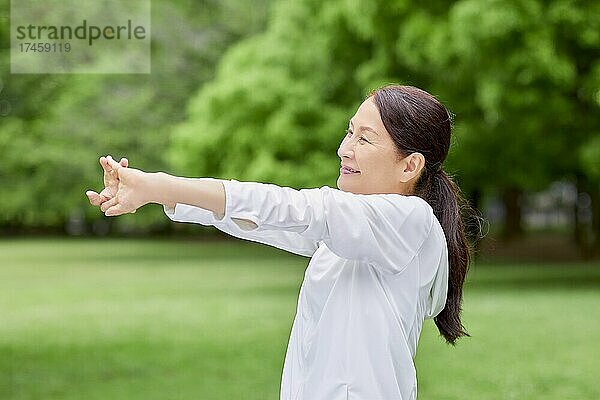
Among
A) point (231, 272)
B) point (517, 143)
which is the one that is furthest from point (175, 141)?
point (517, 143)

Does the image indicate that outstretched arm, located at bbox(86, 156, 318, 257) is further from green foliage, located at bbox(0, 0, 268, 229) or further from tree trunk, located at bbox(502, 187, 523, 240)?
tree trunk, located at bbox(502, 187, 523, 240)

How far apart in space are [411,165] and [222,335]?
8803mm

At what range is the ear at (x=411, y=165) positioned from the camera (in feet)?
6.56

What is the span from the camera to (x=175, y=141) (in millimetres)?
19297

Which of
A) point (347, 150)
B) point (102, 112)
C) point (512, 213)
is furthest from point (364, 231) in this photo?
point (102, 112)

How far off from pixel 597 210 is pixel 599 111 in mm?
6688

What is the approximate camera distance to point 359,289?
6.22 ft

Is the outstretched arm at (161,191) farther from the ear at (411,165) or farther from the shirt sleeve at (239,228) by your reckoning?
the ear at (411,165)

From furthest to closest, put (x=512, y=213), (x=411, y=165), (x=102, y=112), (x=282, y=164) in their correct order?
(x=102, y=112)
(x=512, y=213)
(x=282, y=164)
(x=411, y=165)

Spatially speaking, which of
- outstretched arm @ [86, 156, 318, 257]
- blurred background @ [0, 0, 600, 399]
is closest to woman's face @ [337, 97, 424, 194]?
outstretched arm @ [86, 156, 318, 257]

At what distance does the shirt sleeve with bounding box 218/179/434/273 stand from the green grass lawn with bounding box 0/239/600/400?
5465mm

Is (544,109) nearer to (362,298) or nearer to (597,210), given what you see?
(597,210)

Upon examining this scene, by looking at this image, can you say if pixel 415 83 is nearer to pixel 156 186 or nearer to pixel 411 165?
pixel 411 165

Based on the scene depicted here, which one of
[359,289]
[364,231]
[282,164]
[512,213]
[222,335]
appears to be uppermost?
[364,231]
